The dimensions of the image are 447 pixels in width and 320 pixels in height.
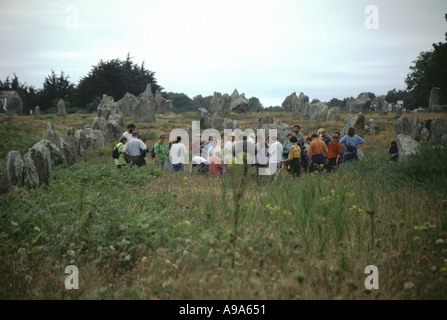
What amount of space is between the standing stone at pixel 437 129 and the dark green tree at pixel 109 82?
43425 millimetres

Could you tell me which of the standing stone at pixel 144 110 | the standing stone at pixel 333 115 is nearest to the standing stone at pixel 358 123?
the standing stone at pixel 333 115

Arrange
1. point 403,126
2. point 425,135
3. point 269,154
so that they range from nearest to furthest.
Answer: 1. point 269,154
2. point 425,135
3. point 403,126

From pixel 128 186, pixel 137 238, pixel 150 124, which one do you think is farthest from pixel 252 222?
pixel 150 124

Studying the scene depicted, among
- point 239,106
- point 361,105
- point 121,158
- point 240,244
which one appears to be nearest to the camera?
point 240,244

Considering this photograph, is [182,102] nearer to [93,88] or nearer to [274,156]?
[93,88]

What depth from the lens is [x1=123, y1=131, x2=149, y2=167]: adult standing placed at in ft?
34.4

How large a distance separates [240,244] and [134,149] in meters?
7.47

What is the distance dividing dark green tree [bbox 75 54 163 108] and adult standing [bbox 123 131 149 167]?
1703 inches

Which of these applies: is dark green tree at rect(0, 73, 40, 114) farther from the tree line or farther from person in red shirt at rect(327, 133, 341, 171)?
person in red shirt at rect(327, 133, 341, 171)

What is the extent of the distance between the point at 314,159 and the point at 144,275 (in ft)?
Answer: 23.5

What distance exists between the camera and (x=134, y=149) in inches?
415

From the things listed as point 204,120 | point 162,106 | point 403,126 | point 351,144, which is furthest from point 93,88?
point 351,144

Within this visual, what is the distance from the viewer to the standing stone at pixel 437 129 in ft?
67.6

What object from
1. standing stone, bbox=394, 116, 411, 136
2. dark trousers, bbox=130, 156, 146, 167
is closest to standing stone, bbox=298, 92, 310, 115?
standing stone, bbox=394, 116, 411, 136
